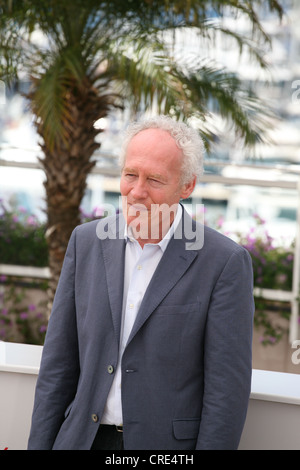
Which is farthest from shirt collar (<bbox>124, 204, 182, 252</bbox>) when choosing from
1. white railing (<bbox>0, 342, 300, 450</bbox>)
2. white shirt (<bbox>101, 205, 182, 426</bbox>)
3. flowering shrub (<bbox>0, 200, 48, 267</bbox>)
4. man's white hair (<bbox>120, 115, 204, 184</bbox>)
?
flowering shrub (<bbox>0, 200, 48, 267</bbox>)

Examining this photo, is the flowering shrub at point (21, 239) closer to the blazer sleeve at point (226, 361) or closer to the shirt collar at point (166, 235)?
the shirt collar at point (166, 235)

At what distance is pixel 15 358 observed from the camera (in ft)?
7.34

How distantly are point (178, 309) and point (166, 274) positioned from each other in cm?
12

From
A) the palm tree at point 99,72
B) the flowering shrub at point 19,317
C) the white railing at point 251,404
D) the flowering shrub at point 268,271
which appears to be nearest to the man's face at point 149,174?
the white railing at point 251,404

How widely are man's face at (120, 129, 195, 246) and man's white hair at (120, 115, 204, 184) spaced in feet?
0.06

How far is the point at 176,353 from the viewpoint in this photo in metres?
1.71

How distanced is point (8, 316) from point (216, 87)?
143 inches

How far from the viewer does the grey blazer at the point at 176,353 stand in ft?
5.56

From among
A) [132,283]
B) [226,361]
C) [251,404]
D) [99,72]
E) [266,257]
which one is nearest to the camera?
[226,361]

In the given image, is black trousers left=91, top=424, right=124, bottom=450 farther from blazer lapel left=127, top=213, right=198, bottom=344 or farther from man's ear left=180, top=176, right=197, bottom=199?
man's ear left=180, top=176, right=197, bottom=199

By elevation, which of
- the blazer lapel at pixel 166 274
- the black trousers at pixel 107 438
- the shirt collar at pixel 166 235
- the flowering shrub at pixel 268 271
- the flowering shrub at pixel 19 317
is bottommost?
the flowering shrub at pixel 19 317

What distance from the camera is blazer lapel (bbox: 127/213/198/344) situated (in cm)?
172

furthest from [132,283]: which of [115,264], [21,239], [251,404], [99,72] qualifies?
[21,239]

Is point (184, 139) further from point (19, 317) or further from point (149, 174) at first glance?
point (19, 317)
